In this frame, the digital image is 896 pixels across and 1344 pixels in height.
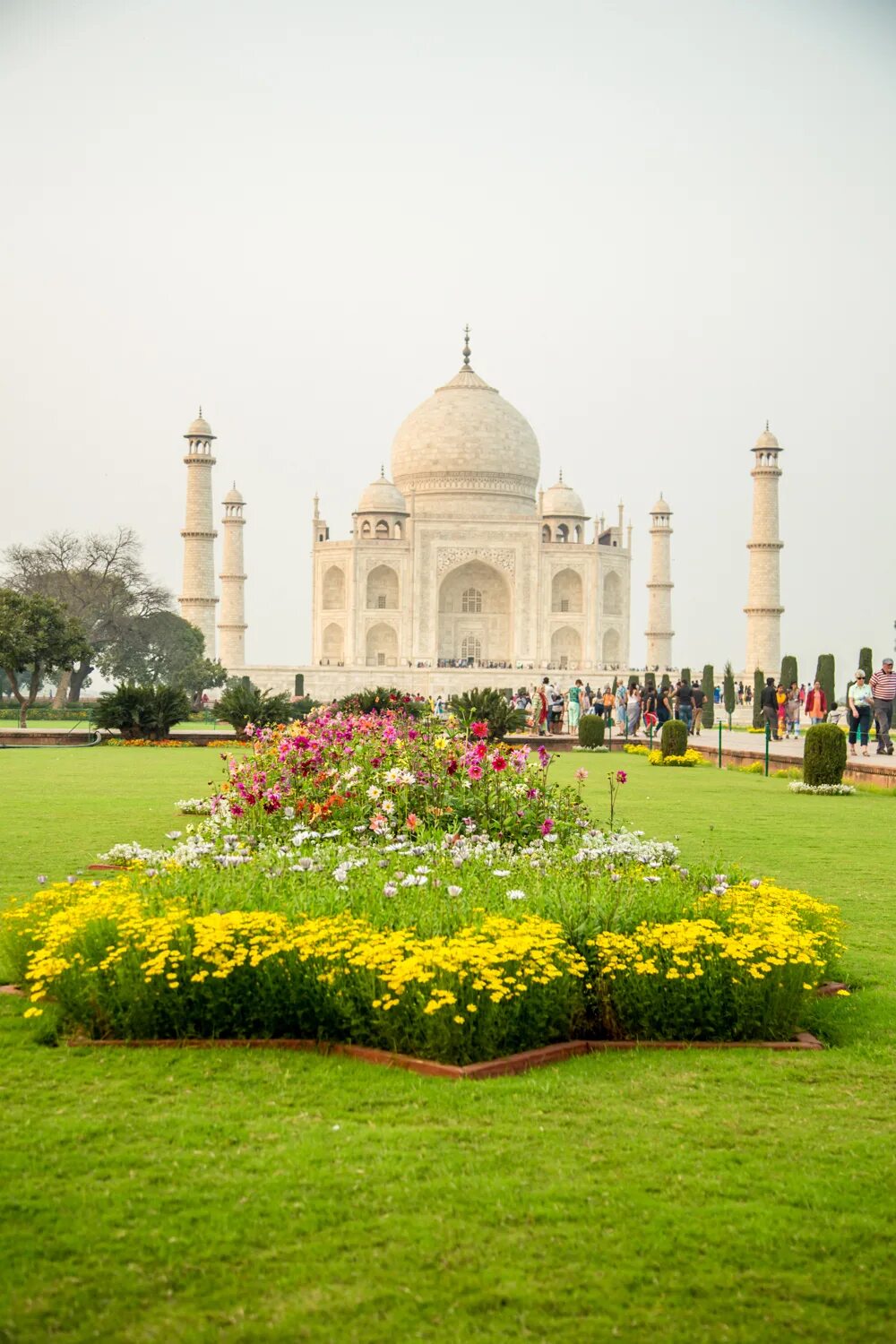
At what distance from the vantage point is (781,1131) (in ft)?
10.4

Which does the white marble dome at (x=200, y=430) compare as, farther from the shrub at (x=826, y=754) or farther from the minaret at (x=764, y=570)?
the shrub at (x=826, y=754)

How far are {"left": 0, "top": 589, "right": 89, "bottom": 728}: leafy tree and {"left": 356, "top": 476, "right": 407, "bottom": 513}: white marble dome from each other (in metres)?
20.7

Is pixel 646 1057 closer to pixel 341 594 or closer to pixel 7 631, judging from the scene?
pixel 7 631

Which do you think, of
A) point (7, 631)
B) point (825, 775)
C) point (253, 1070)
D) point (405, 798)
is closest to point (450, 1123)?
point (253, 1070)

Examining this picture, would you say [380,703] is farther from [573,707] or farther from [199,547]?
[199,547]

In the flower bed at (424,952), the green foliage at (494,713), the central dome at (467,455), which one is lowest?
the flower bed at (424,952)

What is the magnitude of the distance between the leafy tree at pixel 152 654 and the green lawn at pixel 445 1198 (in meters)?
33.3

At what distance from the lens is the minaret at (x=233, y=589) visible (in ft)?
139

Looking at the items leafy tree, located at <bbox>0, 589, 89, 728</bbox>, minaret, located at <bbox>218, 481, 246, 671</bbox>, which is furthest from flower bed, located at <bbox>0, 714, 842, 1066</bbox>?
minaret, located at <bbox>218, 481, 246, 671</bbox>

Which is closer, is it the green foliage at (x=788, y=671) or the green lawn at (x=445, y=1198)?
the green lawn at (x=445, y=1198)

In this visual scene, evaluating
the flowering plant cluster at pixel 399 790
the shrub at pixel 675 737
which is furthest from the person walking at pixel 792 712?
the flowering plant cluster at pixel 399 790

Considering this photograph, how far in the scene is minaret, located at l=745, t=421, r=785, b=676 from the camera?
38906 mm

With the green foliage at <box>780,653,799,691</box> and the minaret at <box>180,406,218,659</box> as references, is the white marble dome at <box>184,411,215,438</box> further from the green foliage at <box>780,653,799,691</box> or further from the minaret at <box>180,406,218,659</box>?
the green foliage at <box>780,653,799,691</box>

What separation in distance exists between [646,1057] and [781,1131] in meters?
0.75
